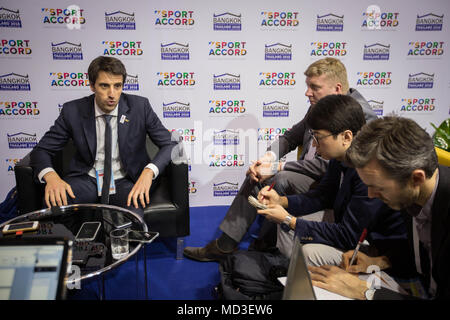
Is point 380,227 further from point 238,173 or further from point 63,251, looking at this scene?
point 238,173

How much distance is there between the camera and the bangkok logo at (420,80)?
12.1ft

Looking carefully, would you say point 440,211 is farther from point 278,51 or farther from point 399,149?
point 278,51

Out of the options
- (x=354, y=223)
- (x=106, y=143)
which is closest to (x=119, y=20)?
(x=106, y=143)

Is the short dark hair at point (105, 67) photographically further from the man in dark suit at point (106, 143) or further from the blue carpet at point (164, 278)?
the blue carpet at point (164, 278)

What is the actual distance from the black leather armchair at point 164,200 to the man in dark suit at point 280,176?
28 cm

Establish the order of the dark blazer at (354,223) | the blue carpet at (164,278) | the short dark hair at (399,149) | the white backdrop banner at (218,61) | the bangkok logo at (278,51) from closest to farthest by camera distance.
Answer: the short dark hair at (399,149)
the dark blazer at (354,223)
the blue carpet at (164,278)
the white backdrop banner at (218,61)
the bangkok logo at (278,51)

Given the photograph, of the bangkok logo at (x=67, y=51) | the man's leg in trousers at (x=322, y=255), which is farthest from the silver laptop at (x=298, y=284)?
the bangkok logo at (x=67, y=51)

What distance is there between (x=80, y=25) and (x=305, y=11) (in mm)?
2163

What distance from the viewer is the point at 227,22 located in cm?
333

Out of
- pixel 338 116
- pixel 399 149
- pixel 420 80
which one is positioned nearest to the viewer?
pixel 399 149

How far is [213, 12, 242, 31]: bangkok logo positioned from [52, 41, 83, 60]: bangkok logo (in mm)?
1318

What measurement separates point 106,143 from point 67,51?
1.22m

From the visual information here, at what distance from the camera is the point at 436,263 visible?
1.33 meters

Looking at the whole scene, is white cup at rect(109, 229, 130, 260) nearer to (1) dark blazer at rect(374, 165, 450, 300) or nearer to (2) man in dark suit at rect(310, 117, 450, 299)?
(2) man in dark suit at rect(310, 117, 450, 299)
